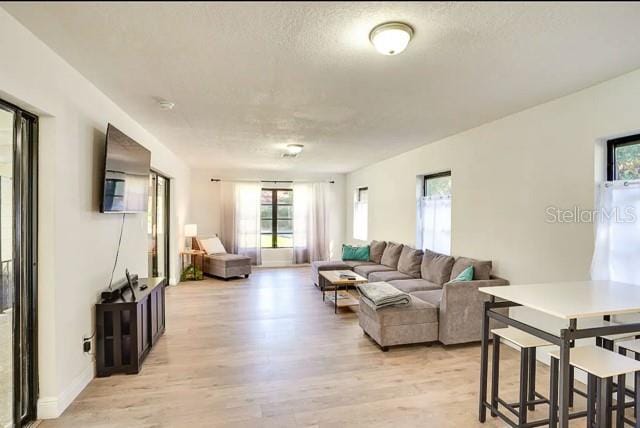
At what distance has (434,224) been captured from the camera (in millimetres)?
5172

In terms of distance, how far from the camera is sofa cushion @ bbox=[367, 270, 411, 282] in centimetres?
508

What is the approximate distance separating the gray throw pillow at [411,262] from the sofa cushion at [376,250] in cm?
87

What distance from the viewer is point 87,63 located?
236cm

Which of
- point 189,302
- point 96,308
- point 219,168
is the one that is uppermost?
point 219,168

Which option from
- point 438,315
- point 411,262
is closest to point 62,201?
point 438,315

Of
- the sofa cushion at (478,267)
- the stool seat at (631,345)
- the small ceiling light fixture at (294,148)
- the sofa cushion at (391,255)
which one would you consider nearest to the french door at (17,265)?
the small ceiling light fixture at (294,148)

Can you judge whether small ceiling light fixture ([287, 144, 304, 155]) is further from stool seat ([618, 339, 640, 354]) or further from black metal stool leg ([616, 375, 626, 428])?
black metal stool leg ([616, 375, 626, 428])

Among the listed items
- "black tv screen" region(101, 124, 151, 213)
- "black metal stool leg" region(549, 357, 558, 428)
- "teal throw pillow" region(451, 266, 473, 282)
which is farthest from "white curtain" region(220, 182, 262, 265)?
"black metal stool leg" region(549, 357, 558, 428)

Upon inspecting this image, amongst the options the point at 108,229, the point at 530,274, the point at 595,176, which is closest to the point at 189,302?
the point at 108,229

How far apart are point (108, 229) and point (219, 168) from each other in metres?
5.28

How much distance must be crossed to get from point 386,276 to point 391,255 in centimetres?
82

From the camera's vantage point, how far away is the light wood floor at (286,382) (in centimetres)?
230

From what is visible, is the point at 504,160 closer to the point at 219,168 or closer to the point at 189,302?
the point at 189,302

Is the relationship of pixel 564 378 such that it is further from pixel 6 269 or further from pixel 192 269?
pixel 192 269
